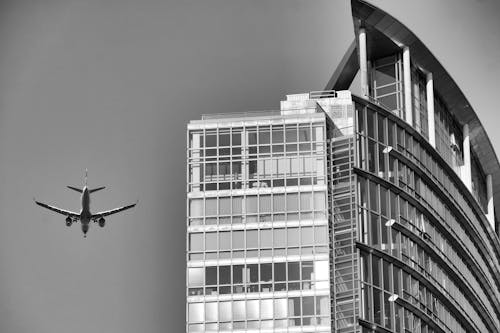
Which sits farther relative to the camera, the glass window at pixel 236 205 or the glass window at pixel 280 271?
the glass window at pixel 236 205

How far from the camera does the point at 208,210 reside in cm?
16962

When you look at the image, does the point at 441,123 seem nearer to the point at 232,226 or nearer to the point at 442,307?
the point at 442,307

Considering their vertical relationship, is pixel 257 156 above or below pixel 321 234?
above

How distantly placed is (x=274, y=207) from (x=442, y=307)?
2277cm

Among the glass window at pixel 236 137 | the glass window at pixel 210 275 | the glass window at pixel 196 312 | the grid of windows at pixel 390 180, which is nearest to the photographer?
the glass window at pixel 196 312

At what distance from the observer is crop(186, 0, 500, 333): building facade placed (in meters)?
166

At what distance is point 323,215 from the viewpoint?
6629 inches

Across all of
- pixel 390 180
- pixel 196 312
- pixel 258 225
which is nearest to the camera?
pixel 196 312

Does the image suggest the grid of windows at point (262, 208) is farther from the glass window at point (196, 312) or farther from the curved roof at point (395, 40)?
the curved roof at point (395, 40)

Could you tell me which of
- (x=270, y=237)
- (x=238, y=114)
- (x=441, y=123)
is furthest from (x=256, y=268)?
(x=441, y=123)

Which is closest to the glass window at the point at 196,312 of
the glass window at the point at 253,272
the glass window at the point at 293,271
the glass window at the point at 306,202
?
the glass window at the point at 253,272

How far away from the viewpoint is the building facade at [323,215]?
544 feet

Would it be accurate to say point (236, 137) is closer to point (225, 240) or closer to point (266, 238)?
point (225, 240)

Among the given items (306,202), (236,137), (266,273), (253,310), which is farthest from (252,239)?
(236,137)
